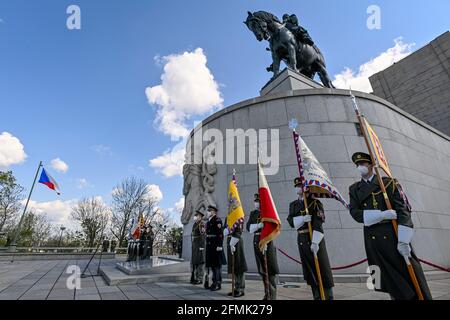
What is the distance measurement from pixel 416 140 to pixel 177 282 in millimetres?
10753

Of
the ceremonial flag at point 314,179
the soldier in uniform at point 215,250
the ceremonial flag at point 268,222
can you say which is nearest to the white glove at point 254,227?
the ceremonial flag at point 268,222

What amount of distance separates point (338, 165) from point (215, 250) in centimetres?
473

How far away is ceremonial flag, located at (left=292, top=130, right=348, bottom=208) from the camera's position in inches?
145

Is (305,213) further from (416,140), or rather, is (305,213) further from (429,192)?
(416,140)

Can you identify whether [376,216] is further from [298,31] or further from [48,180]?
[48,180]

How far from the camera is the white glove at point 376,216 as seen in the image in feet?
8.84

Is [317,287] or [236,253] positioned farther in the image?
[236,253]

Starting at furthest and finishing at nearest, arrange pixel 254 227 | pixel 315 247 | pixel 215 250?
pixel 215 250 → pixel 254 227 → pixel 315 247

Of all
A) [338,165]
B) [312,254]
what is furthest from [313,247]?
[338,165]

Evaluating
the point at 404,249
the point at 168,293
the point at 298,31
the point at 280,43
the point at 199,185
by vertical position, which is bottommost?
the point at 168,293

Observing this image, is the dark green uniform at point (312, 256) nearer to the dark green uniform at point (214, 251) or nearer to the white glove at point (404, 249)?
the white glove at point (404, 249)

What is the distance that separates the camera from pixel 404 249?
8.32 ft

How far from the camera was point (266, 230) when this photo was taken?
161 inches
